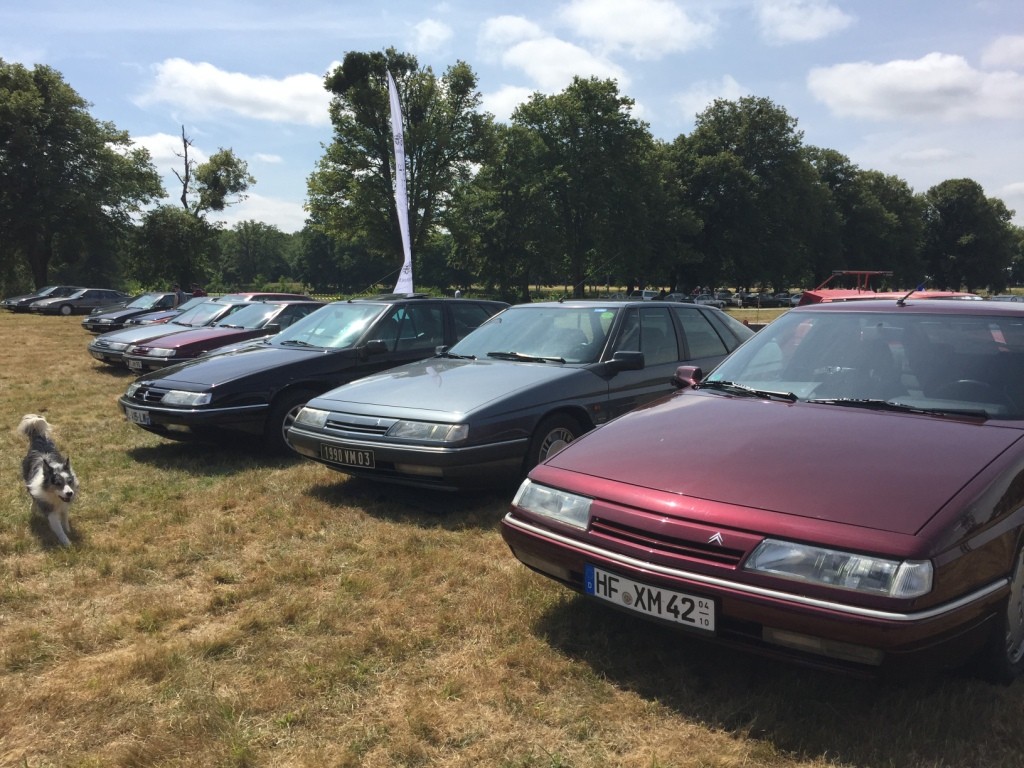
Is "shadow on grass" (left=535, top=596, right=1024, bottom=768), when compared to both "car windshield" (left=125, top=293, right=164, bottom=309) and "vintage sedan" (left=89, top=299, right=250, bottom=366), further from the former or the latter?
"car windshield" (left=125, top=293, right=164, bottom=309)

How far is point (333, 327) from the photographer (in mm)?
7512

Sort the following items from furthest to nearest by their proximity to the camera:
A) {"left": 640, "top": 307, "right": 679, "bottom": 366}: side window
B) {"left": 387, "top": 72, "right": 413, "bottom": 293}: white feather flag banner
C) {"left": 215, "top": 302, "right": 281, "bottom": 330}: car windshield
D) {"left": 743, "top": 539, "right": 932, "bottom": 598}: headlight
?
1. {"left": 387, "top": 72, "right": 413, "bottom": 293}: white feather flag banner
2. {"left": 215, "top": 302, "right": 281, "bottom": 330}: car windshield
3. {"left": 640, "top": 307, "right": 679, "bottom": 366}: side window
4. {"left": 743, "top": 539, "right": 932, "bottom": 598}: headlight

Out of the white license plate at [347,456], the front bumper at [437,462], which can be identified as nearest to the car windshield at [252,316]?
the white license plate at [347,456]

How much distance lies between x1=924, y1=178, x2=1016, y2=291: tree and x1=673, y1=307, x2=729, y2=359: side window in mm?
75069

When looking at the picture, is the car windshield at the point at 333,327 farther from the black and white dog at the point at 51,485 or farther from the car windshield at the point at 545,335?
the black and white dog at the point at 51,485

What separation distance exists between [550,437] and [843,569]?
3.03 metres

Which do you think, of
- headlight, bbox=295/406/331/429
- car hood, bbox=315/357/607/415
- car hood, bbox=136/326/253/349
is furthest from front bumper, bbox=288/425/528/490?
car hood, bbox=136/326/253/349

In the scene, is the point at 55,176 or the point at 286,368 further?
Result: the point at 55,176

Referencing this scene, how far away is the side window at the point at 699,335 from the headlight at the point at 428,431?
2.66m

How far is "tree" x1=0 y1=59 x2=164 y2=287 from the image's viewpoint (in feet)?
122

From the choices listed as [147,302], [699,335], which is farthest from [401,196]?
[699,335]

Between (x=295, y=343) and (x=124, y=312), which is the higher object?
(x=124, y=312)

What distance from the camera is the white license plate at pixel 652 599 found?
2541 mm

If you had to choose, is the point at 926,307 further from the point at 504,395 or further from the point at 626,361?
the point at 504,395
